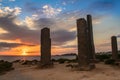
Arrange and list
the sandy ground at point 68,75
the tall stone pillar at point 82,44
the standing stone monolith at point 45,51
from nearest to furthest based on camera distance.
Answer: the sandy ground at point 68,75 < the tall stone pillar at point 82,44 < the standing stone monolith at point 45,51

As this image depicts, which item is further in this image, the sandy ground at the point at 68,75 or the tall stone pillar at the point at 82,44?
the tall stone pillar at the point at 82,44

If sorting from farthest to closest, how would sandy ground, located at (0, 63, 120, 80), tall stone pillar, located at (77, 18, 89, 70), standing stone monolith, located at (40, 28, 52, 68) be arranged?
standing stone monolith, located at (40, 28, 52, 68)
tall stone pillar, located at (77, 18, 89, 70)
sandy ground, located at (0, 63, 120, 80)

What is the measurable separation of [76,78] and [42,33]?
859 centimetres

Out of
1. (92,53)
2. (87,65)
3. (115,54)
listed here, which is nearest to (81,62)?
(87,65)

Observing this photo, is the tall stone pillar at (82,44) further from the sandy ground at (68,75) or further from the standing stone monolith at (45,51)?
the standing stone monolith at (45,51)

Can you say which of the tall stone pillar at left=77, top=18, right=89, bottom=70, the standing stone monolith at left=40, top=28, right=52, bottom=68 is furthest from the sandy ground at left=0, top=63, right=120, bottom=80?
the standing stone monolith at left=40, top=28, right=52, bottom=68

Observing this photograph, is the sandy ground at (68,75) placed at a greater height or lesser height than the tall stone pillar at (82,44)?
lesser

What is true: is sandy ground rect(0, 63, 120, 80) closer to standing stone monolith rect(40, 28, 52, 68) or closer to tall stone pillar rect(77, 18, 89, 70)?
tall stone pillar rect(77, 18, 89, 70)

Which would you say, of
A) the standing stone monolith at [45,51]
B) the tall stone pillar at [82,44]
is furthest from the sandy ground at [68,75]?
the standing stone monolith at [45,51]

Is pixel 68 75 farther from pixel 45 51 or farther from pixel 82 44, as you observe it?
pixel 45 51

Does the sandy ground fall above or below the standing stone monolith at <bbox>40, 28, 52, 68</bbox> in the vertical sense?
below

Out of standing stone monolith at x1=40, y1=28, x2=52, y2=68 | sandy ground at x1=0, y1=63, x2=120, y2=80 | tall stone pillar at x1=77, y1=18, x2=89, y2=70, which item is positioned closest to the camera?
sandy ground at x1=0, y1=63, x2=120, y2=80

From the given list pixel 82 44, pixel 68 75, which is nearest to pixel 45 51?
pixel 82 44

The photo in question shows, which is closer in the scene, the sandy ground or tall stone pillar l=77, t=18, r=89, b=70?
the sandy ground
